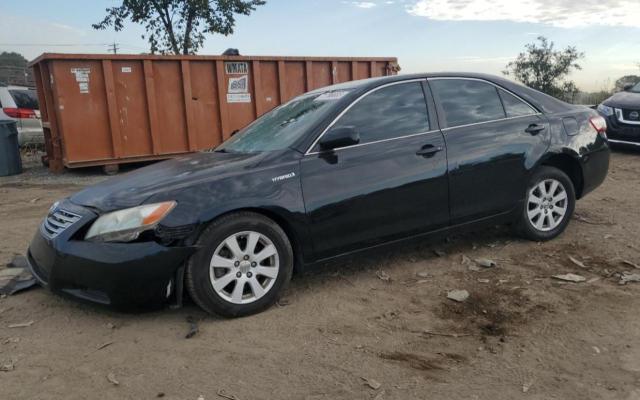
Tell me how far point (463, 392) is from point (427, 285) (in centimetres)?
146

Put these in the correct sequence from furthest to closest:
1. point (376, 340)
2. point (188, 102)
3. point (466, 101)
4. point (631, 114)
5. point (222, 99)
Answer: point (222, 99) → point (188, 102) → point (631, 114) → point (466, 101) → point (376, 340)

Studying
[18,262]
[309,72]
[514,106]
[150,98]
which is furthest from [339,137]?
[309,72]

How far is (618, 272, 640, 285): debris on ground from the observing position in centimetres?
400

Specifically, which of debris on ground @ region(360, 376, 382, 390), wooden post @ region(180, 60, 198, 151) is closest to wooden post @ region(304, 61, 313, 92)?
wooden post @ region(180, 60, 198, 151)

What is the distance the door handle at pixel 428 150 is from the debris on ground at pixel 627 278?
1.67 meters

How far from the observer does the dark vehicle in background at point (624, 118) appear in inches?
390

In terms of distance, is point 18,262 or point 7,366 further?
point 18,262

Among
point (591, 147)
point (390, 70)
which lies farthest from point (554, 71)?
point (591, 147)

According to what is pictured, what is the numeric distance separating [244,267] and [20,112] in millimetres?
11398

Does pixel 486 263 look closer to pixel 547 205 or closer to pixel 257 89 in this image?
pixel 547 205

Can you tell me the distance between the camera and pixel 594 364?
2.88 metres

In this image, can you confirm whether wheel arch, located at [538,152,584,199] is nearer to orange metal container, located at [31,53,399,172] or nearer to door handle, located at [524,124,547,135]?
door handle, located at [524,124,547,135]

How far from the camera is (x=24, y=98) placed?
1273cm

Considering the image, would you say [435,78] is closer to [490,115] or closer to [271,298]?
[490,115]
